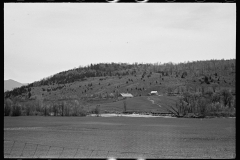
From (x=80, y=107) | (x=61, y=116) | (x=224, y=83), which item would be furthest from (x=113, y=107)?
(x=224, y=83)

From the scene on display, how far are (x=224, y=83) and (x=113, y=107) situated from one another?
171 ft

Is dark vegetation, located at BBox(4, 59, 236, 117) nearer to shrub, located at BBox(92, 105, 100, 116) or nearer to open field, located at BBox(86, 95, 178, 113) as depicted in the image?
shrub, located at BBox(92, 105, 100, 116)

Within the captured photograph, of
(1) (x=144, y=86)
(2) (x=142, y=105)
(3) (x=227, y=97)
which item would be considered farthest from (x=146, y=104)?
(1) (x=144, y=86)

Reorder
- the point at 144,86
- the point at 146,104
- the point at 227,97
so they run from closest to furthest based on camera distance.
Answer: the point at 227,97 → the point at 146,104 → the point at 144,86

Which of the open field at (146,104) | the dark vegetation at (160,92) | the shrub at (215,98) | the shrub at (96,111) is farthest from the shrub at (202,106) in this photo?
the shrub at (96,111)

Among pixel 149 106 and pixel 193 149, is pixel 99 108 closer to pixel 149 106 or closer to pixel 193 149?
pixel 149 106

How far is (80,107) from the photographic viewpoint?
441 feet

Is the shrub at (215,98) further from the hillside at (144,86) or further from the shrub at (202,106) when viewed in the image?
the hillside at (144,86)

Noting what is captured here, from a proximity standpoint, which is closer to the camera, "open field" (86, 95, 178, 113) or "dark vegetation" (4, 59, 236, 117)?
"dark vegetation" (4, 59, 236, 117)

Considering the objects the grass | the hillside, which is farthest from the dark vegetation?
the grass

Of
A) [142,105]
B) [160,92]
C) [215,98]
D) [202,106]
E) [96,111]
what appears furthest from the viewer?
[160,92]

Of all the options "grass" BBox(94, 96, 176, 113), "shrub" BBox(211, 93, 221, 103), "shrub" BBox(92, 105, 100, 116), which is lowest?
"shrub" BBox(92, 105, 100, 116)

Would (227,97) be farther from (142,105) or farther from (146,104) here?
(142,105)

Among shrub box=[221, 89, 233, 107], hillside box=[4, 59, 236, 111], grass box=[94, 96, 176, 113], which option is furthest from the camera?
hillside box=[4, 59, 236, 111]
